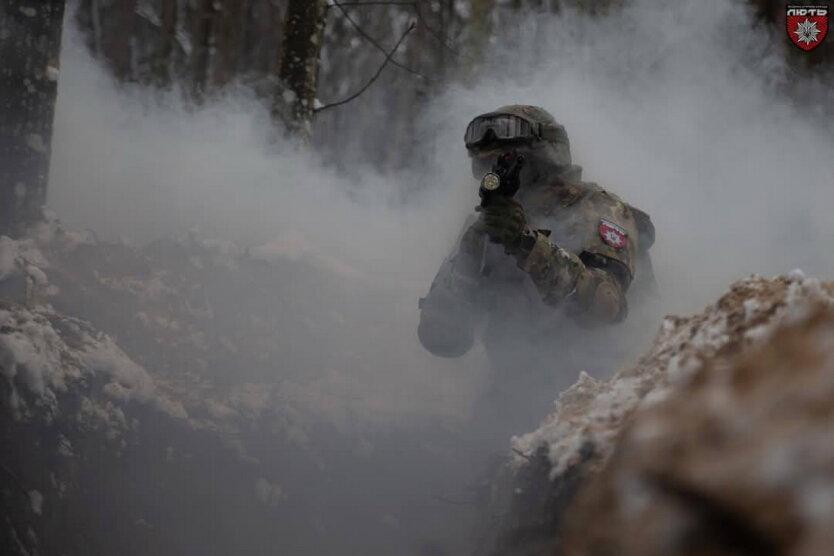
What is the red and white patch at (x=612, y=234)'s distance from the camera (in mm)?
2768

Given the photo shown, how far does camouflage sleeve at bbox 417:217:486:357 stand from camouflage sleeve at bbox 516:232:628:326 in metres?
0.28

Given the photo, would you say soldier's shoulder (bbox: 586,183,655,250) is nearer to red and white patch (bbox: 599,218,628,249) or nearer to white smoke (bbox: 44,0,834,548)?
red and white patch (bbox: 599,218,628,249)

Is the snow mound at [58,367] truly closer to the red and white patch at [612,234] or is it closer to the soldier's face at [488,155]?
the soldier's face at [488,155]

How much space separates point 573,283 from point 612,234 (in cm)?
29

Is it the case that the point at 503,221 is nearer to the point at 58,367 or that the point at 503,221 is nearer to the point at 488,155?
the point at 488,155

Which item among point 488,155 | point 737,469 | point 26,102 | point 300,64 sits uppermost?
point 300,64

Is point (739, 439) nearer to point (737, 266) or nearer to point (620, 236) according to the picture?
point (620, 236)

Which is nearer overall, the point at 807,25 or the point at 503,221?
the point at 503,221

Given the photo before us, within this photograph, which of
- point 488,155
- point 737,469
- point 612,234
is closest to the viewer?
point 737,469

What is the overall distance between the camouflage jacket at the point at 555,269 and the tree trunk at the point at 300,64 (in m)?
2.08

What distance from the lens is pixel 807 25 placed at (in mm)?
5535

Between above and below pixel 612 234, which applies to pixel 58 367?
below

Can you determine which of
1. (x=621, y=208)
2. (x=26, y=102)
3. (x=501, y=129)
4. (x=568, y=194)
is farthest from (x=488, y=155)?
(x=26, y=102)

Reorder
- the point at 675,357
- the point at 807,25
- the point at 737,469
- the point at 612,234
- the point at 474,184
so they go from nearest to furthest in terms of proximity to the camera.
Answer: the point at 737,469
the point at 675,357
the point at 612,234
the point at 474,184
the point at 807,25
